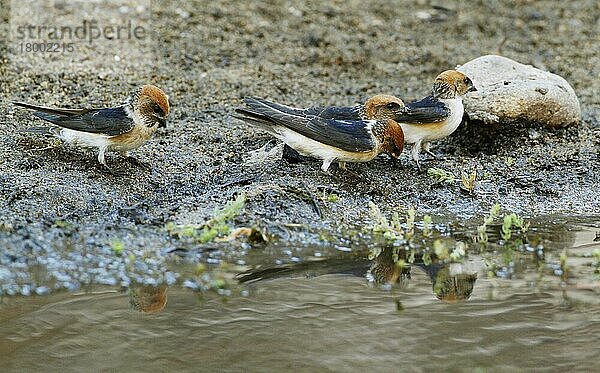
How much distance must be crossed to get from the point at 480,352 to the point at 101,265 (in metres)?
2.12

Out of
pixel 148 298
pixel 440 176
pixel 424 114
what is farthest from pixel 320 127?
pixel 148 298

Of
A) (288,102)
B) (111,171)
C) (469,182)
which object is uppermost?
(288,102)

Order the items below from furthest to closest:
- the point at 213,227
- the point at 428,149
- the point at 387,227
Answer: the point at 428,149, the point at 387,227, the point at 213,227

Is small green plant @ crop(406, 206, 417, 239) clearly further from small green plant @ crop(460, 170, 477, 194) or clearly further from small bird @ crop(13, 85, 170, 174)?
small bird @ crop(13, 85, 170, 174)

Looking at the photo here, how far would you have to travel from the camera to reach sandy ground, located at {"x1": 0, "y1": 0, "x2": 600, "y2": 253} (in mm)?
5836

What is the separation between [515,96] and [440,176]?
1.16m

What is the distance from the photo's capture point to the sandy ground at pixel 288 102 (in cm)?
584

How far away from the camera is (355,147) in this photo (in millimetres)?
6312

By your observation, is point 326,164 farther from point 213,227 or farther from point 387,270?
point 387,270

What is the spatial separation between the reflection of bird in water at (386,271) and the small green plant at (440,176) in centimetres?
126

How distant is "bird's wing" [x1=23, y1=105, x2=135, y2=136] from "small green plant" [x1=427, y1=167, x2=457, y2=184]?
7.10 feet

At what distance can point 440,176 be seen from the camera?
21.6 feet

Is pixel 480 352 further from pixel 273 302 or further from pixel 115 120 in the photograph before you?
pixel 115 120

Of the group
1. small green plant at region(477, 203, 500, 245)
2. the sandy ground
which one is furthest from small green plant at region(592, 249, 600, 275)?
the sandy ground
